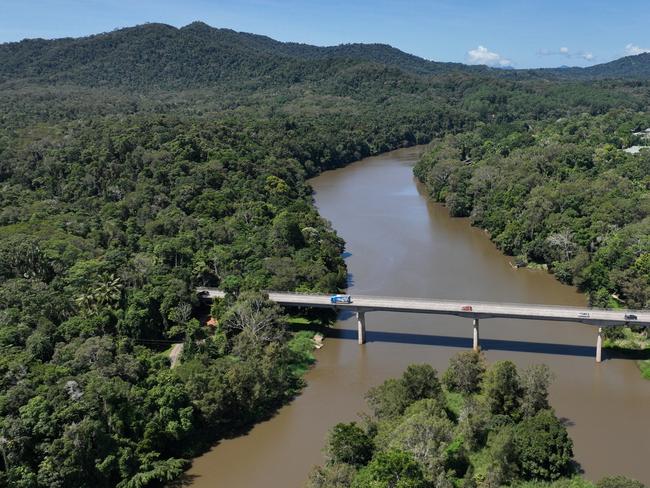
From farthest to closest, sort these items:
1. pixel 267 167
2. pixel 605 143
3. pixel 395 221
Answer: pixel 605 143 → pixel 267 167 → pixel 395 221

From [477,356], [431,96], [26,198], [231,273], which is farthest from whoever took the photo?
[431,96]

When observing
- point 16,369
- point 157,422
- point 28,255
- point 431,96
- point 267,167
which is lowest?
point 157,422

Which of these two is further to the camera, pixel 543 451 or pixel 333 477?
pixel 543 451

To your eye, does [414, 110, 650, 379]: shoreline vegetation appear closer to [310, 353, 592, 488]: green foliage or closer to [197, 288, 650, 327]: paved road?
[197, 288, 650, 327]: paved road

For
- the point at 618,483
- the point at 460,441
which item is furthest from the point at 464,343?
the point at 618,483

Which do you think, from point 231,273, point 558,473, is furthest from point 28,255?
point 558,473

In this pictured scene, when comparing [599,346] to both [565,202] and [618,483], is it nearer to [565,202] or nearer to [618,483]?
[618,483]

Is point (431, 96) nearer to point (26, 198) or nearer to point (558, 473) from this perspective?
point (26, 198)

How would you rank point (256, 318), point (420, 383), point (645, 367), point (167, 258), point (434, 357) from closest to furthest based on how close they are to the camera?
point (420, 383) < point (645, 367) < point (256, 318) < point (434, 357) < point (167, 258)
